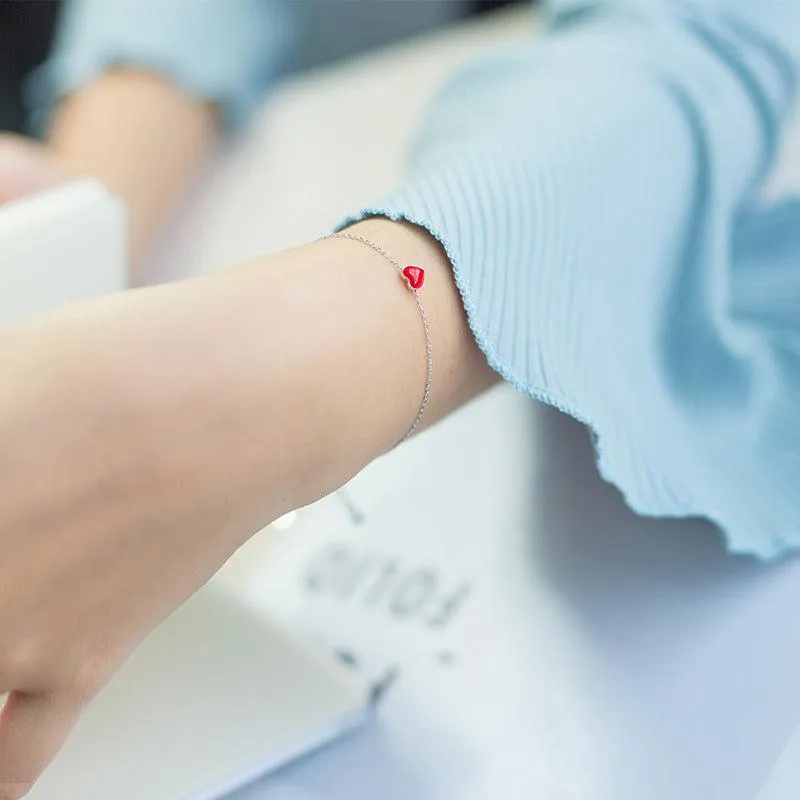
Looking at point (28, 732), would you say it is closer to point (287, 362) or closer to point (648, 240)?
point (287, 362)

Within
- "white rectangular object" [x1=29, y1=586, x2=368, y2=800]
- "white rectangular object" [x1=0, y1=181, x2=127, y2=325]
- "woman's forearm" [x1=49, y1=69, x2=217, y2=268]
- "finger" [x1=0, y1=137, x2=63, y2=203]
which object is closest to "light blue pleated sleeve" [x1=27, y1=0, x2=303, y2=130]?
"woman's forearm" [x1=49, y1=69, x2=217, y2=268]

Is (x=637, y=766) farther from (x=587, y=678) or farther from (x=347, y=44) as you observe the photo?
(x=347, y=44)

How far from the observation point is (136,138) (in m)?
0.58

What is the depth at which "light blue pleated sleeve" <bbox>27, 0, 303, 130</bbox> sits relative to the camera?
612mm

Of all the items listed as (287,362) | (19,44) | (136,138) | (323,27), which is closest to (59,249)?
(287,362)

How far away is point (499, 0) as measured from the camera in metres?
0.90

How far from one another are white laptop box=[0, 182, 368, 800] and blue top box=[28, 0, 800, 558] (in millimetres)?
119

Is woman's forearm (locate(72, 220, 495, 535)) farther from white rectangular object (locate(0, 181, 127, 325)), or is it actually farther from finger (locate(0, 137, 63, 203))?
finger (locate(0, 137, 63, 203))

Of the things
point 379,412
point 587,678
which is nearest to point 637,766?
point 587,678

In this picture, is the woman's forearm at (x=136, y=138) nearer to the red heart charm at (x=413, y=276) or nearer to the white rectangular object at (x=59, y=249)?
the white rectangular object at (x=59, y=249)

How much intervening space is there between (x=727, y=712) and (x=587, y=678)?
47mm

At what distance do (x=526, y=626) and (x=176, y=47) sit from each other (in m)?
0.45

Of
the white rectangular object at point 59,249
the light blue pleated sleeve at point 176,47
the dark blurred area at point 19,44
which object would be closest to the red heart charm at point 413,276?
the white rectangular object at point 59,249

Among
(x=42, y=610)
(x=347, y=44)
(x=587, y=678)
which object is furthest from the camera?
(x=347, y=44)
